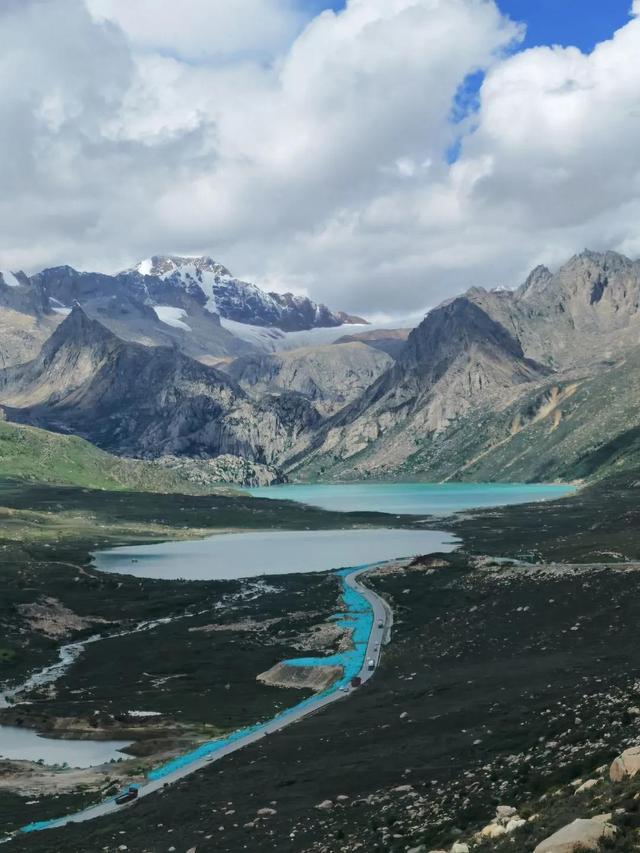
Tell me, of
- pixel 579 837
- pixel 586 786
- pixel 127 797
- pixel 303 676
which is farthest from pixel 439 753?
pixel 303 676

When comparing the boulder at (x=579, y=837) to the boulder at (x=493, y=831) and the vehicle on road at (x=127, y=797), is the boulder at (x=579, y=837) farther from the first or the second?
the vehicle on road at (x=127, y=797)

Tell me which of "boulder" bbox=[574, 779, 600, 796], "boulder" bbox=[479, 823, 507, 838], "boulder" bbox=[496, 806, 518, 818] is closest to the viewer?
"boulder" bbox=[479, 823, 507, 838]

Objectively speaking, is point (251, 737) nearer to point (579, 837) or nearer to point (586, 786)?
point (586, 786)

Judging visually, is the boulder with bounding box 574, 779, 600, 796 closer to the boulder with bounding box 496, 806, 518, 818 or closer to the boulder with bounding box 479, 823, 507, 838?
the boulder with bounding box 496, 806, 518, 818

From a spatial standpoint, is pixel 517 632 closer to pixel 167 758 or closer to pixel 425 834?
A: pixel 167 758

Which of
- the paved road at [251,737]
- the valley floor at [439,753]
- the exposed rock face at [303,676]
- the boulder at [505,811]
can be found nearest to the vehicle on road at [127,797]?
the paved road at [251,737]

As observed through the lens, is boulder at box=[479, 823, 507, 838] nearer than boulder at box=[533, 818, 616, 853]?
No

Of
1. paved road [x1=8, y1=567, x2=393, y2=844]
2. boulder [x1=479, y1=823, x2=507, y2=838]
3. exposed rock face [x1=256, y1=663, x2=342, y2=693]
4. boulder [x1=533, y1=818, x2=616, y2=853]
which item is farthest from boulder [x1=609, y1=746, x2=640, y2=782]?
exposed rock face [x1=256, y1=663, x2=342, y2=693]
